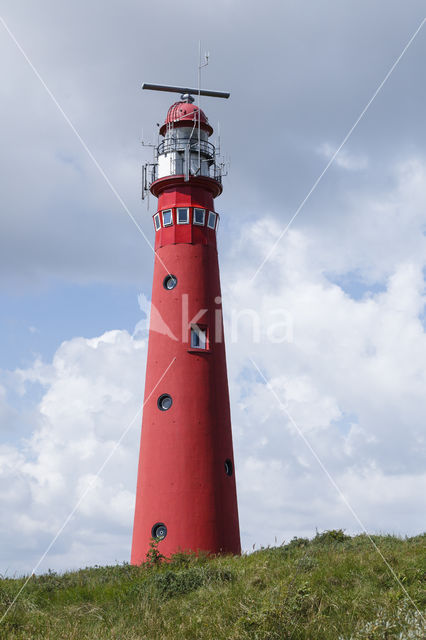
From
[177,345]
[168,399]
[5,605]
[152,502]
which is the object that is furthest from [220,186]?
[5,605]

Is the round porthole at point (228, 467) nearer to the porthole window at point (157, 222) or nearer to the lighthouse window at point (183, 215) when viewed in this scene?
the lighthouse window at point (183, 215)

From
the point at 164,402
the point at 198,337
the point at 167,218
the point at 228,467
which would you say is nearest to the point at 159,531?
the point at 228,467

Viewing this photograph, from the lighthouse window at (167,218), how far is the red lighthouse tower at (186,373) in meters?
0.04

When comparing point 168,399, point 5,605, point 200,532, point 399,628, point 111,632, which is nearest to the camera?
point 399,628

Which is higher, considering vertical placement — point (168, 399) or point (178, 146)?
point (178, 146)

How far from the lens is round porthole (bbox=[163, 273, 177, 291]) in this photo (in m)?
27.3

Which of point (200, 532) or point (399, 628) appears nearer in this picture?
point (399, 628)

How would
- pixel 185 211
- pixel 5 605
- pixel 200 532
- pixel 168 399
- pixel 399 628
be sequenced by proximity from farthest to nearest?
1. pixel 185 211
2. pixel 168 399
3. pixel 200 532
4. pixel 5 605
5. pixel 399 628

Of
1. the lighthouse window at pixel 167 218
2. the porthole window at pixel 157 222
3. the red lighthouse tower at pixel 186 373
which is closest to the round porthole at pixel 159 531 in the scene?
the red lighthouse tower at pixel 186 373

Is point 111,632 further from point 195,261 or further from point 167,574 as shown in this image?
point 195,261

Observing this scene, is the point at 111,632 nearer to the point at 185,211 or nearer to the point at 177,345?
the point at 177,345

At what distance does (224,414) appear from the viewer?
2656 centimetres

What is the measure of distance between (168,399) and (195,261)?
5.70 metres

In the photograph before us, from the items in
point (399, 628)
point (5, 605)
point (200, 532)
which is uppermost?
point (200, 532)
